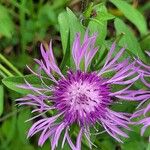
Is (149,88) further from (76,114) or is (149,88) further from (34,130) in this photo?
(34,130)

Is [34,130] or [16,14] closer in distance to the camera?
[34,130]

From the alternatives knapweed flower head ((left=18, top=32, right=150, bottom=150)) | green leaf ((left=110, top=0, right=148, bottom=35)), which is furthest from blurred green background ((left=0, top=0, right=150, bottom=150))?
knapweed flower head ((left=18, top=32, right=150, bottom=150))

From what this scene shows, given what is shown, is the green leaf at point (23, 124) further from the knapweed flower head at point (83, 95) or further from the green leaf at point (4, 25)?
the knapweed flower head at point (83, 95)

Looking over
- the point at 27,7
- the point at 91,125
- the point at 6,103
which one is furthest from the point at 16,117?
the point at 91,125

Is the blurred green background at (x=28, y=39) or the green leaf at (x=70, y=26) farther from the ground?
the blurred green background at (x=28, y=39)

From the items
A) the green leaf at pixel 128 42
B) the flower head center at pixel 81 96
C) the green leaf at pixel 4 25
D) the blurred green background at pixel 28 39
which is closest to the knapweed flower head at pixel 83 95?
the flower head center at pixel 81 96
